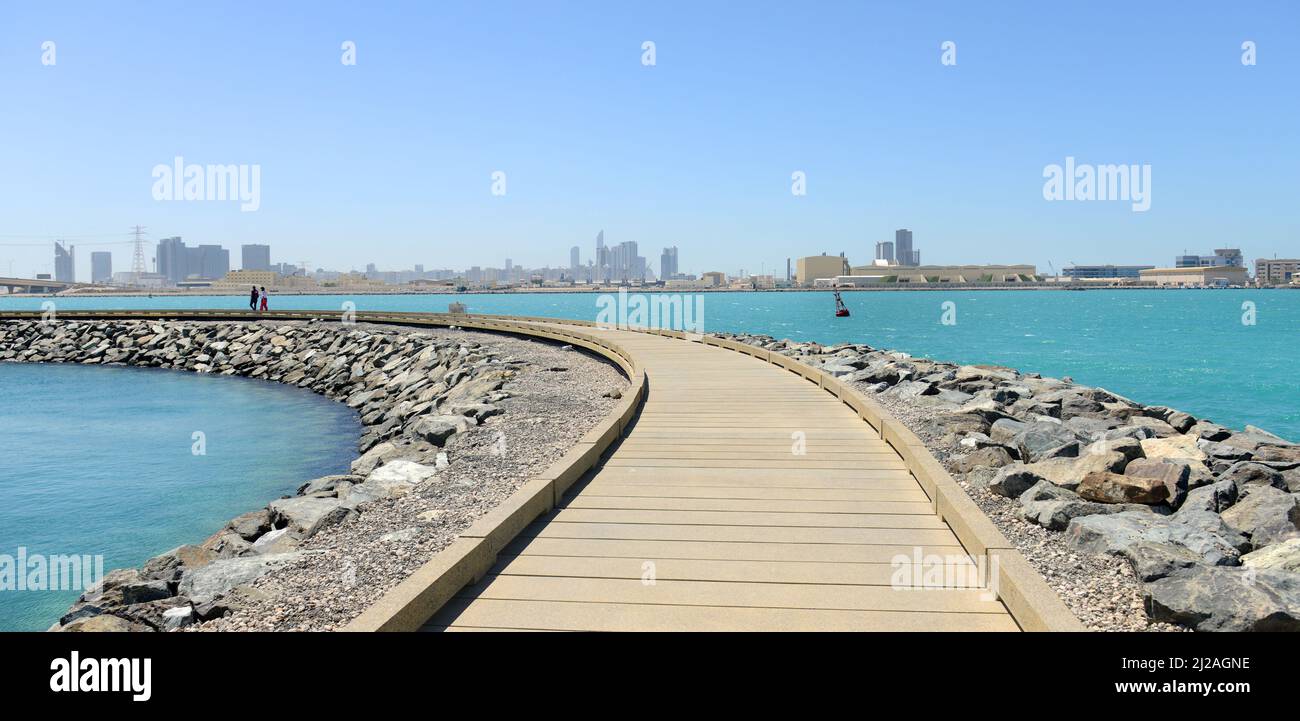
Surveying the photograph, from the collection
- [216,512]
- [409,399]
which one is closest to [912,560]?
[216,512]

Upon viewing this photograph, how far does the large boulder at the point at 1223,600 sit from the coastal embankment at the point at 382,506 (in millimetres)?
4179

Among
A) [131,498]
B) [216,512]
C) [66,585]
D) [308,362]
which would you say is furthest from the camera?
[308,362]

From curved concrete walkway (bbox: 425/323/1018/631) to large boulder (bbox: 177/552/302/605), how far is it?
6.57 feet

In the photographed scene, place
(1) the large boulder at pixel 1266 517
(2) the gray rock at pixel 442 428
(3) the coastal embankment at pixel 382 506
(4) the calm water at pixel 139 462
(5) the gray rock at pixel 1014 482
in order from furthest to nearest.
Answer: (2) the gray rock at pixel 442 428 → (4) the calm water at pixel 139 462 → (5) the gray rock at pixel 1014 482 → (1) the large boulder at pixel 1266 517 → (3) the coastal embankment at pixel 382 506

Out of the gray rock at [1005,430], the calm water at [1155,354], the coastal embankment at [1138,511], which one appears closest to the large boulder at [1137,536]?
the coastal embankment at [1138,511]

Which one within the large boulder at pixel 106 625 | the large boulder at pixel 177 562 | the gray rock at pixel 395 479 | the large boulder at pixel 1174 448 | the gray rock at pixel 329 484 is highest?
the large boulder at pixel 1174 448

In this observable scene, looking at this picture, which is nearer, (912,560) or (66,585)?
(912,560)

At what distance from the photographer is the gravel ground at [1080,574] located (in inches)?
161

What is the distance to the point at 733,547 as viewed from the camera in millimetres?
5129

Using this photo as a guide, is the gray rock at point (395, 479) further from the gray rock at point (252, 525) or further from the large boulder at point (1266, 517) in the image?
the large boulder at point (1266, 517)

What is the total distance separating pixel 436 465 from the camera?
8.87m
